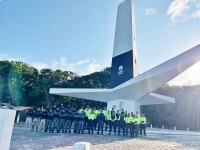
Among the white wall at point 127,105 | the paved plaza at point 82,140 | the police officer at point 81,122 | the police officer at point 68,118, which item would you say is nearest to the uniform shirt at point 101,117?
the police officer at point 81,122

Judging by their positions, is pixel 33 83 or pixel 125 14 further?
pixel 33 83

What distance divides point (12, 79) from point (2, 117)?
31.7m

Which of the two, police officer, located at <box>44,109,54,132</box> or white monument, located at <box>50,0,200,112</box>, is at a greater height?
white monument, located at <box>50,0,200,112</box>

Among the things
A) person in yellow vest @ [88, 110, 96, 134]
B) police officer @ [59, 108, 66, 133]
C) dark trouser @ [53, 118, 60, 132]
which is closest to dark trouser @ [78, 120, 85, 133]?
person in yellow vest @ [88, 110, 96, 134]

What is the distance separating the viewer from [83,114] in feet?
41.4

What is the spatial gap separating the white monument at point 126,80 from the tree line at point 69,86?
29.3 feet

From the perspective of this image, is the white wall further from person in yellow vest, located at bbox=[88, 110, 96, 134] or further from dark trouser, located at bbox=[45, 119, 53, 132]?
dark trouser, located at bbox=[45, 119, 53, 132]

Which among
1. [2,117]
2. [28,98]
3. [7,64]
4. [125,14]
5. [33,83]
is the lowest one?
[2,117]

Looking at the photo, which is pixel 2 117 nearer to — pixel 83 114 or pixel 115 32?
pixel 83 114

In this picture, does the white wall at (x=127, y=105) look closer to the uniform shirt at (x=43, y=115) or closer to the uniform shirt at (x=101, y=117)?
the uniform shirt at (x=101, y=117)

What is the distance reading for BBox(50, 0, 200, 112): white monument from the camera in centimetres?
1722

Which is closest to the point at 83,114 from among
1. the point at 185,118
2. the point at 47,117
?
the point at 47,117

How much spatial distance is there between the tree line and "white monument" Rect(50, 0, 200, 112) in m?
8.92

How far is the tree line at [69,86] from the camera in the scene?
95.9ft
